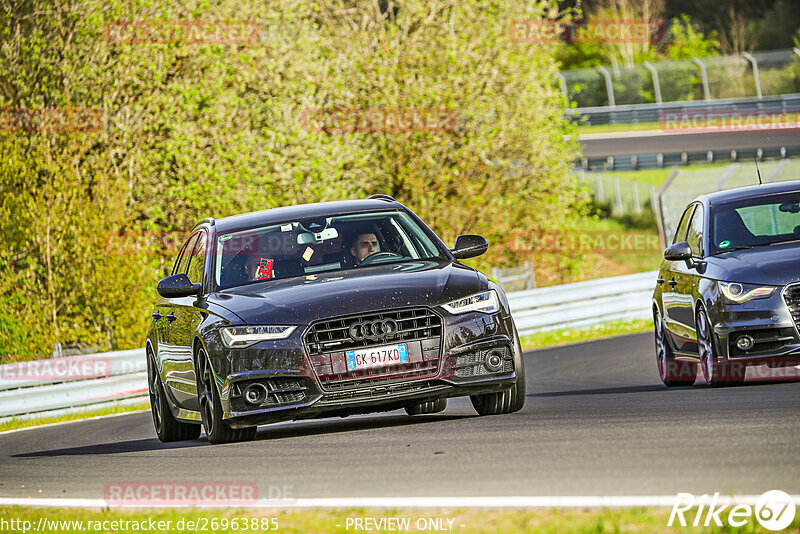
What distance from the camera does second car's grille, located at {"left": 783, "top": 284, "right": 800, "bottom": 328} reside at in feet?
34.6

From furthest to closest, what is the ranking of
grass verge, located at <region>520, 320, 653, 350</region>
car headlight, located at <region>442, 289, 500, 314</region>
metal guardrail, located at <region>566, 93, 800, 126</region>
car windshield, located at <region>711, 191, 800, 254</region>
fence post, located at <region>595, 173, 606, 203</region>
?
metal guardrail, located at <region>566, 93, 800, 126</region> → fence post, located at <region>595, 173, 606, 203</region> → grass verge, located at <region>520, 320, 653, 350</region> → car windshield, located at <region>711, 191, 800, 254</region> → car headlight, located at <region>442, 289, 500, 314</region>

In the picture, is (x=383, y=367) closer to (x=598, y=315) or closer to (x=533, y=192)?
(x=598, y=315)

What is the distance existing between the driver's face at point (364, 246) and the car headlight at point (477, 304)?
3.82ft

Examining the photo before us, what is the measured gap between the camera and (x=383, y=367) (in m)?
8.84

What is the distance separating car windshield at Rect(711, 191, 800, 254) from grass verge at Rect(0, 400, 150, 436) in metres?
8.50

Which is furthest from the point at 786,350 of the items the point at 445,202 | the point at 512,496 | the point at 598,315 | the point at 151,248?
the point at 445,202

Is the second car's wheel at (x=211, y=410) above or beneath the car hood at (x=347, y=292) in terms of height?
beneath

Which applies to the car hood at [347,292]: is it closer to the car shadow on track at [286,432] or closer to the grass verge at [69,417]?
the car shadow on track at [286,432]

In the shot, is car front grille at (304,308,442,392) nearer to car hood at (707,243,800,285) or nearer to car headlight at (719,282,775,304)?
car headlight at (719,282,775,304)

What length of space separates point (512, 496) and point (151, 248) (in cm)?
2042

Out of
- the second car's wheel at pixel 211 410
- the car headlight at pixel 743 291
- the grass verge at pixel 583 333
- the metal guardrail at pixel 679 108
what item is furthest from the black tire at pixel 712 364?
the metal guardrail at pixel 679 108

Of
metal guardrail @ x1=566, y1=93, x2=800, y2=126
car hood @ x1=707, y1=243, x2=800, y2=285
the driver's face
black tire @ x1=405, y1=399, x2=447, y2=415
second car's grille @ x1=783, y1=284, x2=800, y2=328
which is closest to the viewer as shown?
the driver's face

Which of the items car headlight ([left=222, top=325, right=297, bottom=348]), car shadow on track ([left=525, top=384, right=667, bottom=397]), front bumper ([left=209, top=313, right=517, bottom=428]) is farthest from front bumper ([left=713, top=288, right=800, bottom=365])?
car headlight ([left=222, top=325, right=297, bottom=348])

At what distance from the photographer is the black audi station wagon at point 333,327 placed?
8.84 metres
